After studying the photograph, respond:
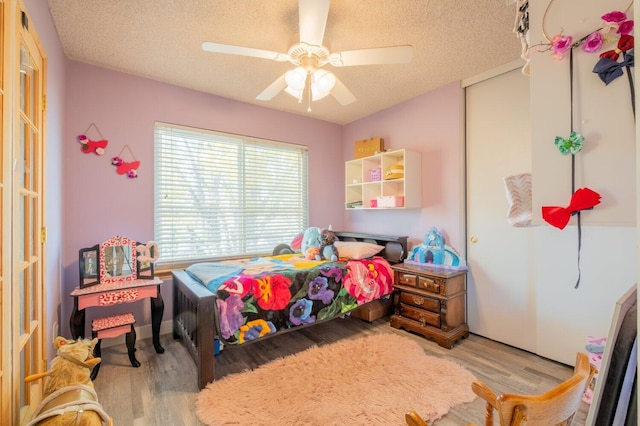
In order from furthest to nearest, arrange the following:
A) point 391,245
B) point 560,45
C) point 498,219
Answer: point 391,245 < point 498,219 < point 560,45

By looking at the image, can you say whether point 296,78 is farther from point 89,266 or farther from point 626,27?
point 89,266

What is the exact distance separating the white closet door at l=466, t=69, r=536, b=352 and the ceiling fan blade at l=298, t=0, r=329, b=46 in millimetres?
1918

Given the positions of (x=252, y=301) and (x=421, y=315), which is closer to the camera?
(x=252, y=301)

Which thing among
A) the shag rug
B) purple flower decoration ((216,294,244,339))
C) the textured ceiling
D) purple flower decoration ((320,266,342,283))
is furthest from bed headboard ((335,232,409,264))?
purple flower decoration ((216,294,244,339))

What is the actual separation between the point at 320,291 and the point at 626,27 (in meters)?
2.34

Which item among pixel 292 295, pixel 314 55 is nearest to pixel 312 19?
pixel 314 55

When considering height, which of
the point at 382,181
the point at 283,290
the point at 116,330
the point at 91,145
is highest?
the point at 91,145

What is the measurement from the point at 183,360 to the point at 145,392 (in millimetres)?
436

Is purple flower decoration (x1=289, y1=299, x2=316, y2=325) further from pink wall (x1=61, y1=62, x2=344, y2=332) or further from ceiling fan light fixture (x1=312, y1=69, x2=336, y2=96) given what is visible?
ceiling fan light fixture (x1=312, y1=69, x2=336, y2=96)

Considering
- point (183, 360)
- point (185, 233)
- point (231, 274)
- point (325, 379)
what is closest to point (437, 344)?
point (325, 379)

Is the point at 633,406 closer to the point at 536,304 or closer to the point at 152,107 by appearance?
the point at 536,304

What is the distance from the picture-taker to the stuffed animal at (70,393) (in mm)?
1061

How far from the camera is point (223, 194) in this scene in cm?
335

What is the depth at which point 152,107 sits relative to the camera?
2.91m
